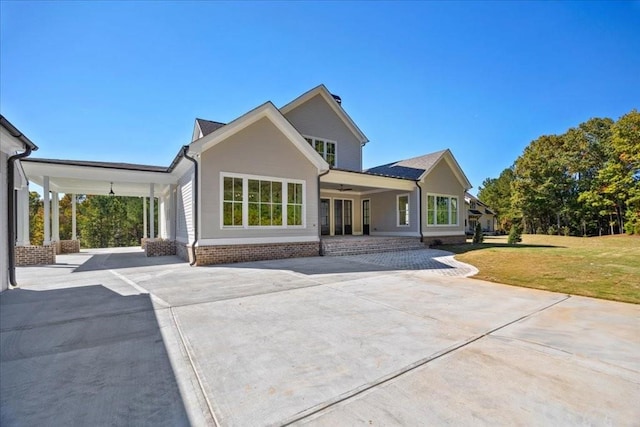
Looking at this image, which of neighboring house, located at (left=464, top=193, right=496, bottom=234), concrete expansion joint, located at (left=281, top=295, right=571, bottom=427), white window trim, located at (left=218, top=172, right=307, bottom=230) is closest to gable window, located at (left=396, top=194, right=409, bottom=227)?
white window trim, located at (left=218, top=172, right=307, bottom=230)

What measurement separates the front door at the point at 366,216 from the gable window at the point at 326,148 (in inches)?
147

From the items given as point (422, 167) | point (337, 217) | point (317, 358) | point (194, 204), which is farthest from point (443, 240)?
point (317, 358)

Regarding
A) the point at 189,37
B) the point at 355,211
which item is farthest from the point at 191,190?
the point at 355,211

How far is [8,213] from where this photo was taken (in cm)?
694

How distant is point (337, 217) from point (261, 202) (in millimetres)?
7739

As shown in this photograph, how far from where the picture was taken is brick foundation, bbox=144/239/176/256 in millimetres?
13359

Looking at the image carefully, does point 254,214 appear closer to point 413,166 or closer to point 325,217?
point 325,217

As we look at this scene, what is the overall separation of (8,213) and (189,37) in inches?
321

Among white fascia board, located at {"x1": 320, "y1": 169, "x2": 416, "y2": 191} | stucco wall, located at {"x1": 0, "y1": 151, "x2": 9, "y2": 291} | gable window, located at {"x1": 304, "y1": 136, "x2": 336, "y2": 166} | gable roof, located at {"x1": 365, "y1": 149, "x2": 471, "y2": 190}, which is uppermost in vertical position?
gable window, located at {"x1": 304, "y1": 136, "x2": 336, "y2": 166}

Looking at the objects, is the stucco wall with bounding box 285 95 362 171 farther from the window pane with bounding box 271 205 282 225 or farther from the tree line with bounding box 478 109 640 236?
the tree line with bounding box 478 109 640 236

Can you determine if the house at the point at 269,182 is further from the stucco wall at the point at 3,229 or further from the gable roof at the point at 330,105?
the stucco wall at the point at 3,229

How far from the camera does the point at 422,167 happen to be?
17.3m

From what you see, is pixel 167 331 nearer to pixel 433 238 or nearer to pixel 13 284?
pixel 13 284

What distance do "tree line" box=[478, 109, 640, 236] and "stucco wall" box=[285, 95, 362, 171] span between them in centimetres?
2826
